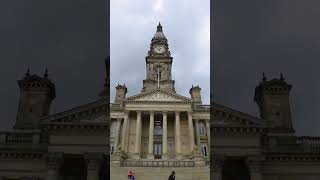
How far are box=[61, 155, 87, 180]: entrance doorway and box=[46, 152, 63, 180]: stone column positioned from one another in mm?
495

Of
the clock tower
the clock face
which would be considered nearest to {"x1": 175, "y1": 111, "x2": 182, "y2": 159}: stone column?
the clock tower

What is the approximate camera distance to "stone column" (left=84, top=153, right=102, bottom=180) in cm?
2422

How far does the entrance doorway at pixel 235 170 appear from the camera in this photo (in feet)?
85.0

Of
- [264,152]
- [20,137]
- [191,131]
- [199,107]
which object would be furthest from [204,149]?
[20,137]

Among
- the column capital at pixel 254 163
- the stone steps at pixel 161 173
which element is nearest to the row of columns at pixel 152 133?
the stone steps at pixel 161 173

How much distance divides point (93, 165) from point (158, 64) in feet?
116

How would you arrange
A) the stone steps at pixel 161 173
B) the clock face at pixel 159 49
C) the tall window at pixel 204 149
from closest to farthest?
the stone steps at pixel 161 173
the tall window at pixel 204 149
the clock face at pixel 159 49

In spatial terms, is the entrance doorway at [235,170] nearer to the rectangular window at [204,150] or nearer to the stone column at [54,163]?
the stone column at [54,163]

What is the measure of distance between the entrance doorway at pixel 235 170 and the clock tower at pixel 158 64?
30.4 m

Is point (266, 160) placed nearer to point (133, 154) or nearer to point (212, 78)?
Result: point (212, 78)

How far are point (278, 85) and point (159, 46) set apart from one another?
→ 115 ft

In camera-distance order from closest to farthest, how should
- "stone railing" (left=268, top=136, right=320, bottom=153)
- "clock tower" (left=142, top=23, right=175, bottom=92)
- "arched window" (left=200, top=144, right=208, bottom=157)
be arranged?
"stone railing" (left=268, top=136, right=320, bottom=153), "arched window" (left=200, top=144, right=208, bottom=157), "clock tower" (left=142, top=23, right=175, bottom=92)

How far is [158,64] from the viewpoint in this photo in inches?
2333

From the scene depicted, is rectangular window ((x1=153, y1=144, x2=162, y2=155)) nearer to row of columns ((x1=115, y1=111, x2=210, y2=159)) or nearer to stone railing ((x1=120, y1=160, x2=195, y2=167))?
row of columns ((x1=115, y1=111, x2=210, y2=159))
